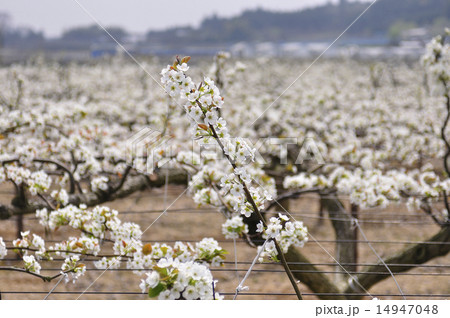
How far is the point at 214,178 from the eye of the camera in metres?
3.05

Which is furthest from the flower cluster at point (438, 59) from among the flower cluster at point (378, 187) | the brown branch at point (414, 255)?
the brown branch at point (414, 255)

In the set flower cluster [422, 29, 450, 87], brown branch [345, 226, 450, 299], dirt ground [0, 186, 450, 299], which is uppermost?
flower cluster [422, 29, 450, 87]

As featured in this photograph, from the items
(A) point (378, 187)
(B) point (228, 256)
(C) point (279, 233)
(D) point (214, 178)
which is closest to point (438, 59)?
(A) point (378, 187)

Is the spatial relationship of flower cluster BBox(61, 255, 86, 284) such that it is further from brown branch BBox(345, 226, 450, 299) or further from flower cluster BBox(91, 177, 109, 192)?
brown branch BBox(345, 226, 450, 299)

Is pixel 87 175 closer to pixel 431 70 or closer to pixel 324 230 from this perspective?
pixel 431 70

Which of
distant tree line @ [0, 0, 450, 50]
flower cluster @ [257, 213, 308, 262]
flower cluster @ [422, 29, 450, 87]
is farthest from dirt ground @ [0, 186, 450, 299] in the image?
distant tree line @ [0, 0, 450, 50]

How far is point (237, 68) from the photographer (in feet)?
16.2

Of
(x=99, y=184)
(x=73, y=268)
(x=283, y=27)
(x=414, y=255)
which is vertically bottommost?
(x=414, y=255)

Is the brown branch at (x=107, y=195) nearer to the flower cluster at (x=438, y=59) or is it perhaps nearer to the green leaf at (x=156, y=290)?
the green leaf at (x=156, y=290)

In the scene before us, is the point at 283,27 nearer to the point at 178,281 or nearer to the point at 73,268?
the point at 73,268

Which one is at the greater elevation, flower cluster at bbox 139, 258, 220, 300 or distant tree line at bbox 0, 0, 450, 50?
distant tree line at bbox 0, 0, 450, 50

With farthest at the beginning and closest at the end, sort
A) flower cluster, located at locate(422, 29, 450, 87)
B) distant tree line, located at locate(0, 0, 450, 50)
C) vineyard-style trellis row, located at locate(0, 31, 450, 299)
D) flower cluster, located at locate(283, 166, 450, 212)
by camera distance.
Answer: distant tree line, located at locate(0, 0, 450, 50) → flower cluster, located at locate(283, 166, 450, 212) → flower cluster, located at locate(422, 29, 450, 87) → vineyard-style trellis row, located at locate(0, 31, 450, 299)

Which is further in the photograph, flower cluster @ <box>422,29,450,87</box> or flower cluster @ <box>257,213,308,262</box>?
flower cluster @ <box>422,29,450,87</box>

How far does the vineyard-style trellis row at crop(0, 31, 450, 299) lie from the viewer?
5.72ft
